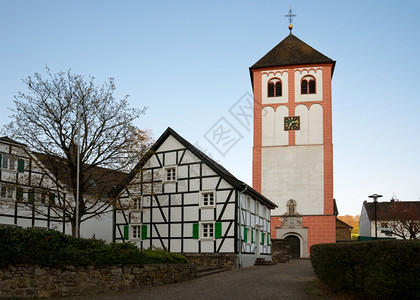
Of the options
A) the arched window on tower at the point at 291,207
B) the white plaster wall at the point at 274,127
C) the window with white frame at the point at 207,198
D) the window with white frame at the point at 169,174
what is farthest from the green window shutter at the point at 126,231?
the white plaster wall at the point at 274,127

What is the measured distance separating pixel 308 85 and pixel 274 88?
314cm

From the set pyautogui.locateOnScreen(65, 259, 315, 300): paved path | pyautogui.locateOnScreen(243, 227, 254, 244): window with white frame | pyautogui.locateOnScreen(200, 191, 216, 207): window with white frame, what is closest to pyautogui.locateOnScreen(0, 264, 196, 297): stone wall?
pyautogui.locateOnScreen(65, 259, 315, 300): paved path

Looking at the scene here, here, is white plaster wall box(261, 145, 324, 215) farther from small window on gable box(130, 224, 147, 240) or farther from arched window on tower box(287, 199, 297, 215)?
small window on gable box(130, 224, 147, 240)

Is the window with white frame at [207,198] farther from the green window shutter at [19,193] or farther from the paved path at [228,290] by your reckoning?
the green window shutter at [19,193]

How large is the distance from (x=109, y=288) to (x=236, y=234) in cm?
1159

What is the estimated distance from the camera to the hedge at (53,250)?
1486 cm

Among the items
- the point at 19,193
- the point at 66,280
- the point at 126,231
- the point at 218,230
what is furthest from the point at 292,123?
Answer: the point at 66,280

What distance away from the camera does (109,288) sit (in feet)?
50.3

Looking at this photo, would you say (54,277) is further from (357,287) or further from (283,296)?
(357,287)

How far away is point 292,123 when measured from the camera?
4469cm

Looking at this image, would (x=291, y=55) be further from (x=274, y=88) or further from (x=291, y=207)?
(x=291, y=207)

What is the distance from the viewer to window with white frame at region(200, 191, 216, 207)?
27250 mm

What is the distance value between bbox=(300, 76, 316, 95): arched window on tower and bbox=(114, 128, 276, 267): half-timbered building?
1799 centimetres

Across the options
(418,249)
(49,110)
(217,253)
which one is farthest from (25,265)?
(217,253)
